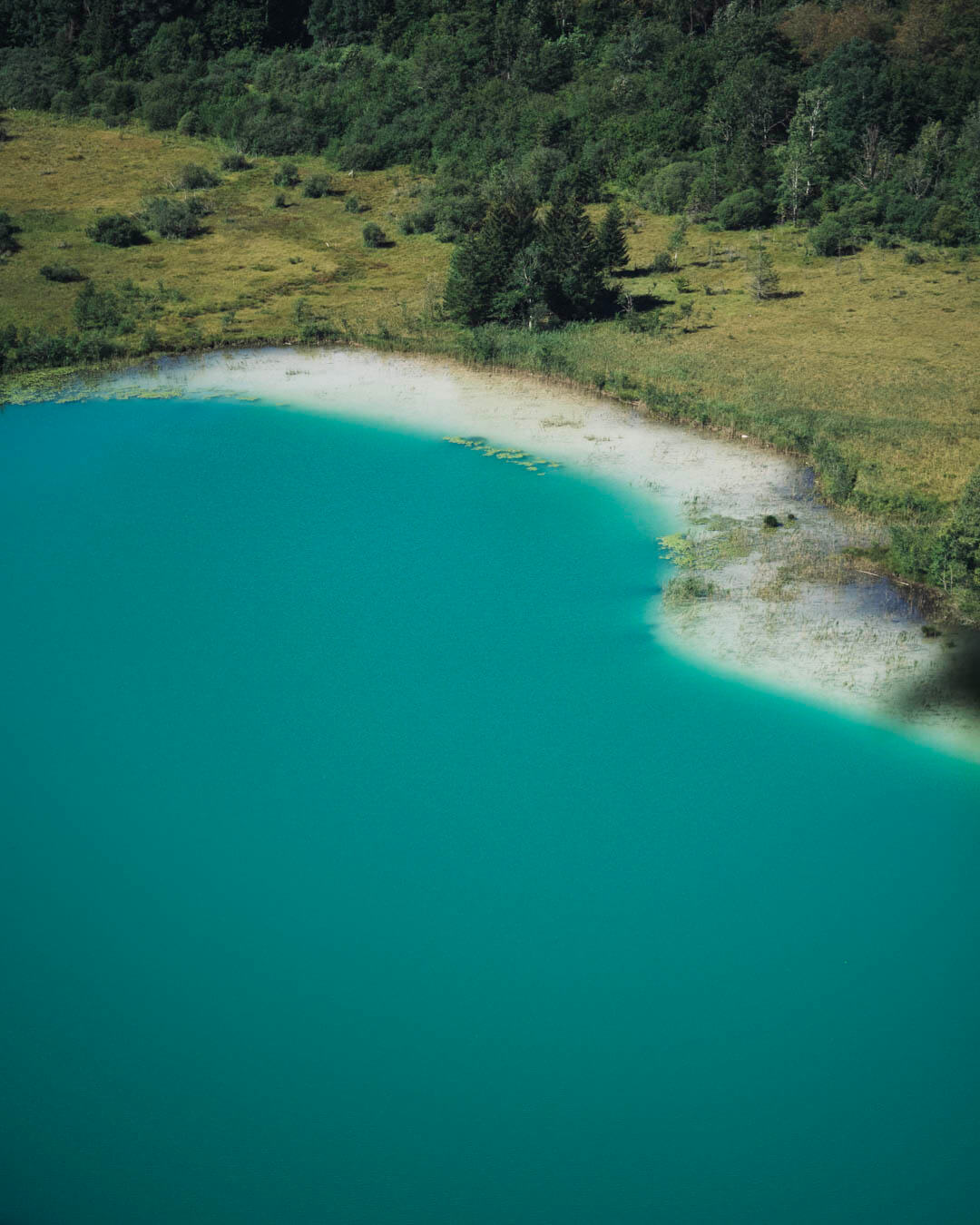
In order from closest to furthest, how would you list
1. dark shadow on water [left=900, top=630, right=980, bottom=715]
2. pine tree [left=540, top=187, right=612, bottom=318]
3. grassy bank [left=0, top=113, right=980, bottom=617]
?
dark shadow on water [left=900, top=630, right=980, bottom=715] → grassy bank [left=0, top=113, right=980, bottom=617] → pine tree [left=540, top=187, right=612, bottom=318]

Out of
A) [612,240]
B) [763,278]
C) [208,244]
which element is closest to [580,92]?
[612,240]

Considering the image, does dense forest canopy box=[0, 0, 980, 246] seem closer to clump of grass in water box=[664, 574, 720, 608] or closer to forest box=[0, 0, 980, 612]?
forest box=[0, 0, 980, 612]

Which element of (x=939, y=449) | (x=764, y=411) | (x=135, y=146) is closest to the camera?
(x=939, y=449)

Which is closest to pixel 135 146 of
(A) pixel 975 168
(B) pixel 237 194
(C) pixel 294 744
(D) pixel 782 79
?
(B) pixel 237 194

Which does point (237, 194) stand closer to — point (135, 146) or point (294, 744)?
point (135, 146)

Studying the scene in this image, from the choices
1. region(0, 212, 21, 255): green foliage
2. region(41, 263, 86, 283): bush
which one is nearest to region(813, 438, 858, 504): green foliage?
region(41, 263, 86, 283): bush

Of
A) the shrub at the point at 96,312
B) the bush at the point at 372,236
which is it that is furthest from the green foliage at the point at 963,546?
the bush at the point at 372,236

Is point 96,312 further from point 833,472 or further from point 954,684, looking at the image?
point 954,684
